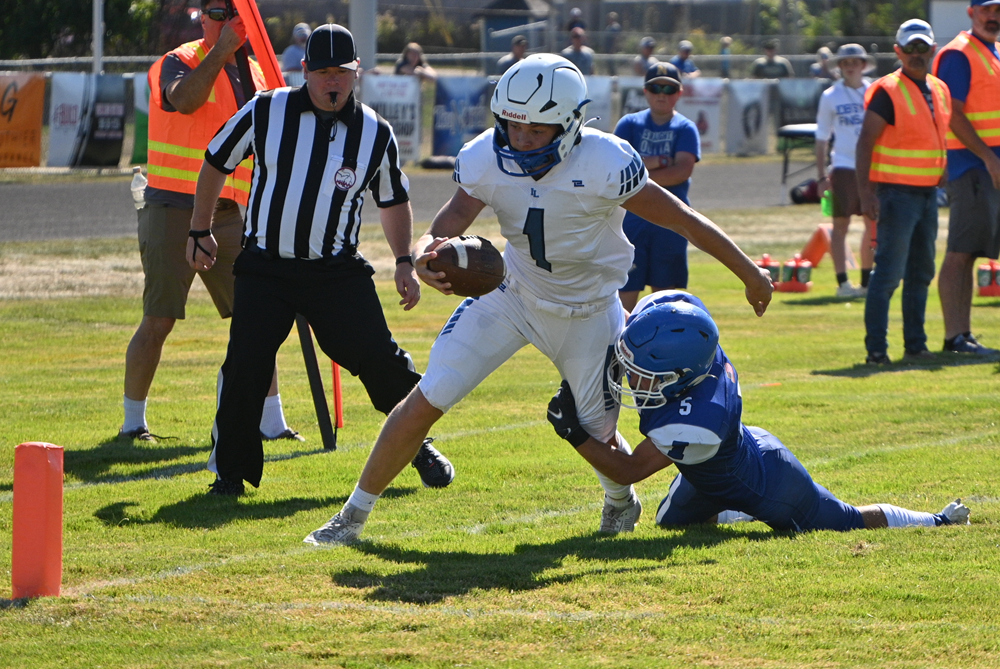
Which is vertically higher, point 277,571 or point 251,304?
point 251,304

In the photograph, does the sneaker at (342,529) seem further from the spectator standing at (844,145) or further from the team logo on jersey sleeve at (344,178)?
the spectator standing at (844,145)

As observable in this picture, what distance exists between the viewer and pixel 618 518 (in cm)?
522

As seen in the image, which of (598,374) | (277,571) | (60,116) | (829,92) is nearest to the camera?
(277,571)

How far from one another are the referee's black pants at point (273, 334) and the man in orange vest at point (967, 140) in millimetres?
5244

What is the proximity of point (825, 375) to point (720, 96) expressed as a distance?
18950 millimetres

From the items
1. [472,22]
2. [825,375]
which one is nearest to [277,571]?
[825,375]

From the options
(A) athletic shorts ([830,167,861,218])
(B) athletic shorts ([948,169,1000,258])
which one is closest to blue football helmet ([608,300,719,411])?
(B) athletic shorts ([948,169,1000,258])

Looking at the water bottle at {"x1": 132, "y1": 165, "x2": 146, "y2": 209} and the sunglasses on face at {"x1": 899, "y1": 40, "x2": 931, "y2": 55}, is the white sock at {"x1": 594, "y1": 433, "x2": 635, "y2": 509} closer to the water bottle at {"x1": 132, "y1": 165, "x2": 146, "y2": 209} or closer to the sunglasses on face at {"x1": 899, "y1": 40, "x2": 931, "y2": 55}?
the water bottle at {"x1": 132, "y1": 165, "x2": 146, "y2": 209}

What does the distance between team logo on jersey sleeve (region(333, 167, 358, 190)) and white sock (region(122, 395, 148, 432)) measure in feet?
6.61

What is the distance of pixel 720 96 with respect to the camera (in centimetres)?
2714

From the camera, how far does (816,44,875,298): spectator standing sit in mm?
12750

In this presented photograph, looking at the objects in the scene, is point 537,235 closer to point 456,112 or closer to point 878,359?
point 878,359

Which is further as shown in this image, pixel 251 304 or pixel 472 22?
pixel 472 22

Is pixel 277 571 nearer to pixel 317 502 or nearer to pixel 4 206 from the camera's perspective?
pixel 317 502
